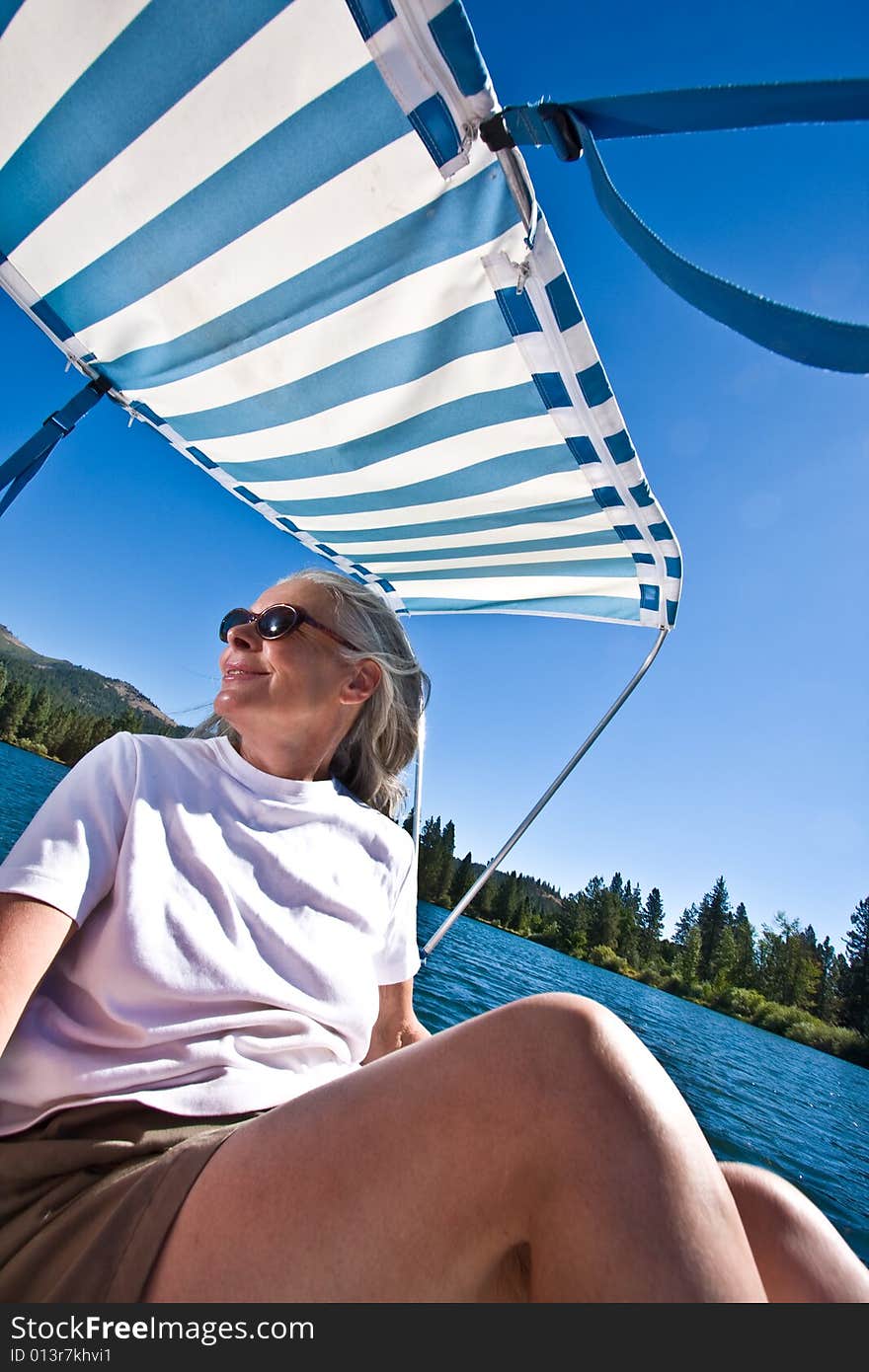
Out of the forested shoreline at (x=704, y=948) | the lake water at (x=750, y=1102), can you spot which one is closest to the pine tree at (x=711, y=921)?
the forested shoreline at (x=704, y=948)

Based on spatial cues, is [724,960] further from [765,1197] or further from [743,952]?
[765,1197]

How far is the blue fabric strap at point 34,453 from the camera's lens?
6.40 feet

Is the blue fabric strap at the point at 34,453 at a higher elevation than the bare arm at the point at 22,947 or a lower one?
higher

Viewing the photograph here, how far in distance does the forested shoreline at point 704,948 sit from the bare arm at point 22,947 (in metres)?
45.6

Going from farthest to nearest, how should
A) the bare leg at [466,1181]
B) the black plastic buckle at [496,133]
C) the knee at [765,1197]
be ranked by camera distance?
1. the black plastic buckle at [496,133]
2. the knee at [765,1197]
3. the bare leg at [466,1181]

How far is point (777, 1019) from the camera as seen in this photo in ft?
164

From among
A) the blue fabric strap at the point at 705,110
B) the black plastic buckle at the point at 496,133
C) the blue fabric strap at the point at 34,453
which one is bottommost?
the blue fabric strap at the point at 34,453

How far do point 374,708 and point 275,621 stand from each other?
36 centimetres

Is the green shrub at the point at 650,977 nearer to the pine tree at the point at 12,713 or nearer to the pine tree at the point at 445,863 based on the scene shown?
the pine tree at the point at 445,863

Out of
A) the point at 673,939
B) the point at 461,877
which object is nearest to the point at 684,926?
the point at 673,939

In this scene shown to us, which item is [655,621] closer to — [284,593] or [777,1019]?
[284,593]

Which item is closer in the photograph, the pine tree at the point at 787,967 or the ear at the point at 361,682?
the ear at the point at 361,682

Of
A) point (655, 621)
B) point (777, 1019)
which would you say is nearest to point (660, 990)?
point (777, 1019)

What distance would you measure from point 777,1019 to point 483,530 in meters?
59.0
